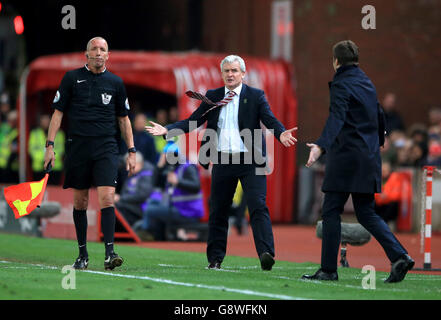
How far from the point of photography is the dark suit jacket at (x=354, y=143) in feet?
31.3

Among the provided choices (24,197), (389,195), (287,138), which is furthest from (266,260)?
(389,195)

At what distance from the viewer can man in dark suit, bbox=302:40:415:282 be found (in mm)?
9547

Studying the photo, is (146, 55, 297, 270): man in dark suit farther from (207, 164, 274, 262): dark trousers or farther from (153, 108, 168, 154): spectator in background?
(153, 108, 168, 154): spectator in background

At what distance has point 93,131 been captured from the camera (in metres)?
10.3

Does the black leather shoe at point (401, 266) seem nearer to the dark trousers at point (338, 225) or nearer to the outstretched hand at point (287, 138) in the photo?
the dark trousers at point (338, 225)

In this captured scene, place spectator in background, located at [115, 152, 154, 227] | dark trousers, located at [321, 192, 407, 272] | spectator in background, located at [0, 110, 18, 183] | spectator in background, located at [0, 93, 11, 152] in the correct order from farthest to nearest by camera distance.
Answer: spectator in background, located at [0, 93, 11, 152] < spectator in background, located at [0, 110, 18, 183] < spectator in background, located at [115, 152, 154, 227] < dark trousers, located at [321, 192, 407, 272]

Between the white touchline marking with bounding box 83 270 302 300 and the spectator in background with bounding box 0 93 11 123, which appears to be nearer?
the white touchline marking with bounding box 83 270 302 300

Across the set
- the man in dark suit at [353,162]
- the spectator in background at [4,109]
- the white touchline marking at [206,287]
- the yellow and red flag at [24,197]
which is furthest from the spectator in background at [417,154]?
the white touchline marking at [206,287]

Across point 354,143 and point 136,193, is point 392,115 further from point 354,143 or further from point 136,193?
point 354,143

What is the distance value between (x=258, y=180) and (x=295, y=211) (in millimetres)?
12520

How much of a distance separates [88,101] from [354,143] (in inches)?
101

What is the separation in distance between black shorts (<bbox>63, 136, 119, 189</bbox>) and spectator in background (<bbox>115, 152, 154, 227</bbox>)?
6.88 metres

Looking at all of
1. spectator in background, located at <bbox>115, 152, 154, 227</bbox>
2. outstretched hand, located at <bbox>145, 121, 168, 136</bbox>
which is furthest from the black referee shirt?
spectator in background, located at <bbox>115, 152, 154, 227</bbox>

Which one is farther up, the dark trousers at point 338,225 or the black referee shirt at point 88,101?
the black referee shirt at point 88,101
